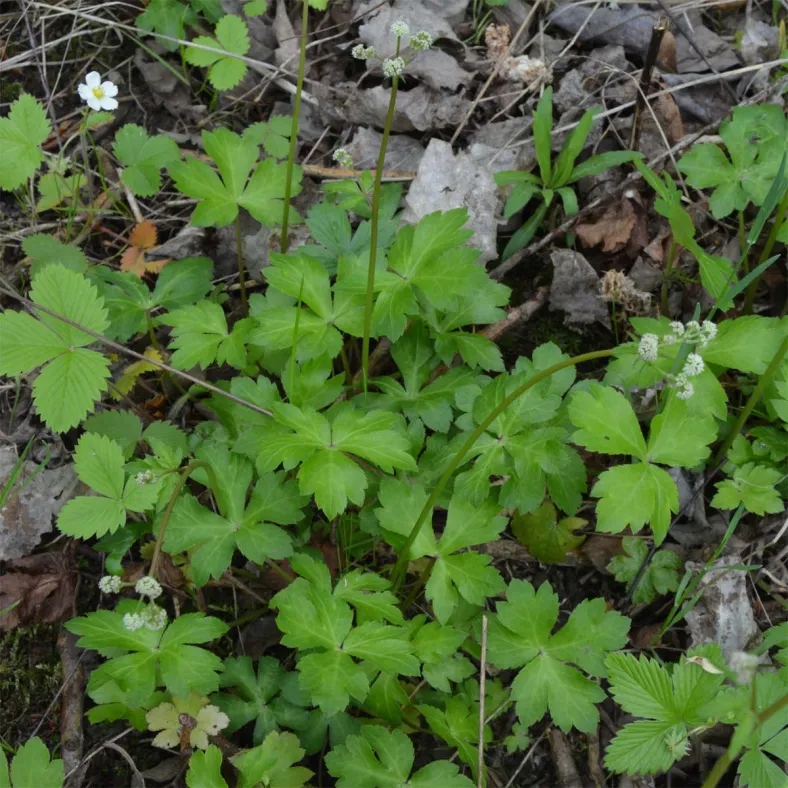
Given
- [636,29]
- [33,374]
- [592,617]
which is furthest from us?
[636,29]

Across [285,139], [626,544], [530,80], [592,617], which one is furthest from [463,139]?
[592,617]

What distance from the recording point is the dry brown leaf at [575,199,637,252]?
334cm

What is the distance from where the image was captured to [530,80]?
3.76 m

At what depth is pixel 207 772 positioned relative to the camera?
7.47 ft

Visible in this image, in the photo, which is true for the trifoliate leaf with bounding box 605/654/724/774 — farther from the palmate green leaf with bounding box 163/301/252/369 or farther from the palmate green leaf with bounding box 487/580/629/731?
the palmate green leaf with bounding box 163/301/252/369

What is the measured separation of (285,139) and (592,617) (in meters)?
2.66

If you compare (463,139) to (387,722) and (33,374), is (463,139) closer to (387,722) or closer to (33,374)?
(33,374)

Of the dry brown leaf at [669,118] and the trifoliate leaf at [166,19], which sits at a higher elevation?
the trifoliate leaf at [166,19]

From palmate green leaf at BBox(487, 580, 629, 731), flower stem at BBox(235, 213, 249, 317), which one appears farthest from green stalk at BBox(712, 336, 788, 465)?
flower stem at BBox(235, 213, 249, 317)

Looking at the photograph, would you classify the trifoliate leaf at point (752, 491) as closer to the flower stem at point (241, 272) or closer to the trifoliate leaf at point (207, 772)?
the trifoliate leaf at point (207, 772)

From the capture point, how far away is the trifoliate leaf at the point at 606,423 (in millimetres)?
2432

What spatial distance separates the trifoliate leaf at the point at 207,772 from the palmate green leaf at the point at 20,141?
261cm

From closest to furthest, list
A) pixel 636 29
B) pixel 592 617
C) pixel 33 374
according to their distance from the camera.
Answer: pixel 592 617 → pixel 33 374 → pixel 636 29

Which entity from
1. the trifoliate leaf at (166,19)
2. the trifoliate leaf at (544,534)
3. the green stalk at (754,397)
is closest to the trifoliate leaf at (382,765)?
the trifoliate leaf at (544,534)
